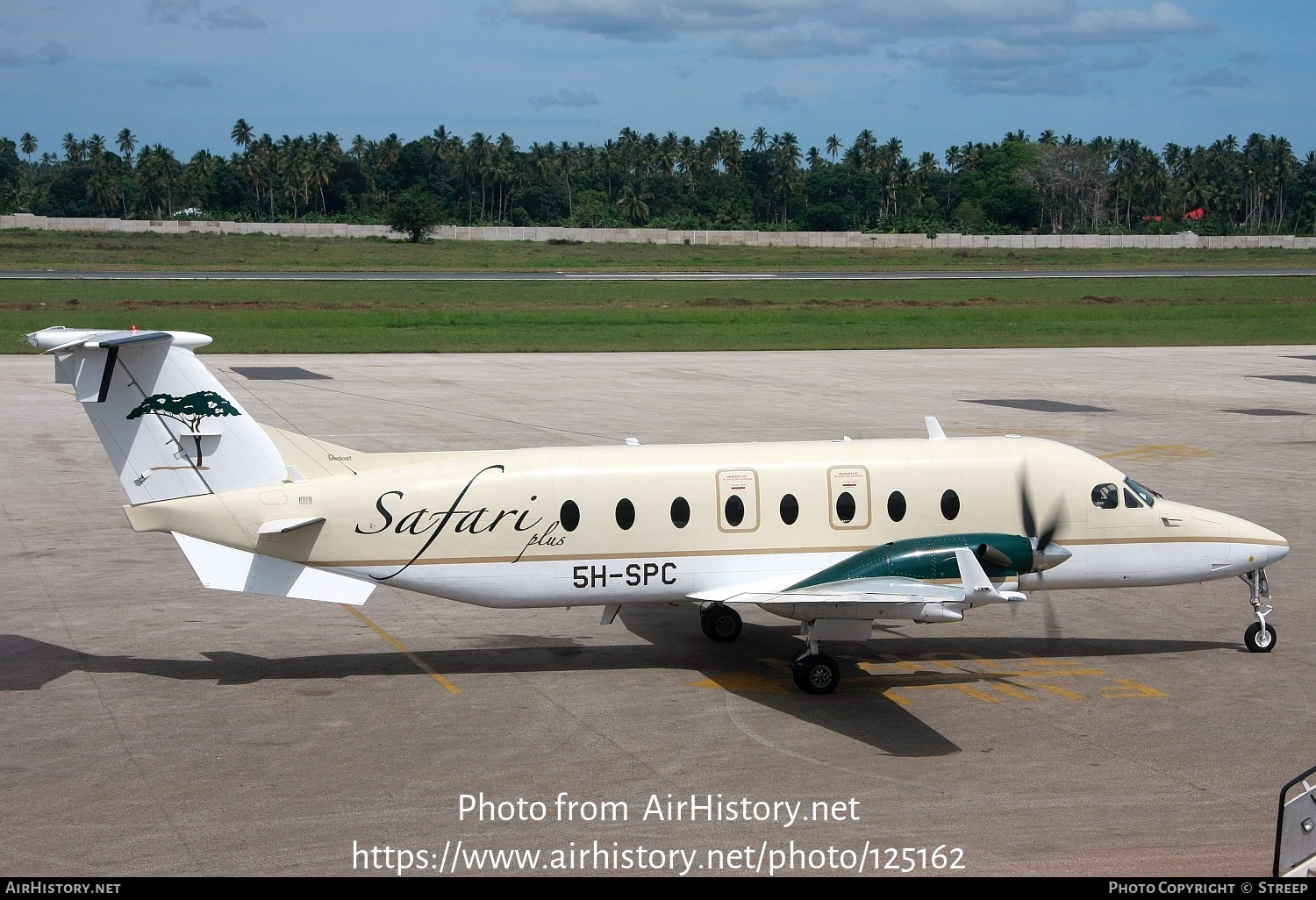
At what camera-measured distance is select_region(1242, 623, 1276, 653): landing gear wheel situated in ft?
59.8

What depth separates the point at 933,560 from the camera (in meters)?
16.4

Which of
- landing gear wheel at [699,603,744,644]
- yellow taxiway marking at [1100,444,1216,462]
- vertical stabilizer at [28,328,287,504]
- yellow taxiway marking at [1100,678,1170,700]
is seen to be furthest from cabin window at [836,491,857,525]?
yellow taxiway marking at [1100,444,1216,462]

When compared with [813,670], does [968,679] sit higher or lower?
lower

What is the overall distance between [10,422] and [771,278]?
7833 centimetres

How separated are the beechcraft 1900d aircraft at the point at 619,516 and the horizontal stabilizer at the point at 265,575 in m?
0.03

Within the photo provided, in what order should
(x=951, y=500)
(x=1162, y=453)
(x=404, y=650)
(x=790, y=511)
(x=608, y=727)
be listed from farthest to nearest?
1. (x=1162, y=453)
2. (x=404, y=650)
3. (x=951, y=500)
4. (x=790, y=511)
5. (x=608, y=727)

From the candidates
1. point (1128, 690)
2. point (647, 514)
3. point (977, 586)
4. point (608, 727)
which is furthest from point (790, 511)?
point (1128, 690)

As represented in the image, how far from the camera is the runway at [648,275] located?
330 feet

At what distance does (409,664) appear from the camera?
58.7 ft

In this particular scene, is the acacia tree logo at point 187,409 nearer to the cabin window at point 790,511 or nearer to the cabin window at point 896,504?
the cabin window at point 790,511

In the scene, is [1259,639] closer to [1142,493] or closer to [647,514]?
[1142,493]

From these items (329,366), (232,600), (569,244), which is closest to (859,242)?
(569,244)

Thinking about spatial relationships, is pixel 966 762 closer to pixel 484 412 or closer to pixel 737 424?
pixel 737 424

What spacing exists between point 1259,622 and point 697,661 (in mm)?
8085
